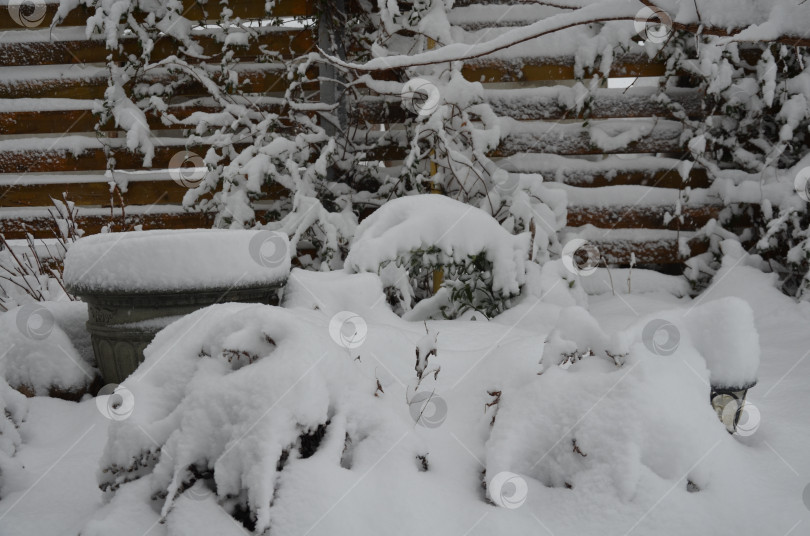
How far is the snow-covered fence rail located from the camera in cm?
354

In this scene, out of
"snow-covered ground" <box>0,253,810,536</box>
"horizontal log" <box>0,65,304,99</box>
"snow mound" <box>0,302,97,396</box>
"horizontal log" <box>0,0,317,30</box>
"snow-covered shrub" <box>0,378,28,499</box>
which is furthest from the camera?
"horizontal log" <box>0,65,304,99</box>

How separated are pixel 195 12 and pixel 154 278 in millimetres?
2532

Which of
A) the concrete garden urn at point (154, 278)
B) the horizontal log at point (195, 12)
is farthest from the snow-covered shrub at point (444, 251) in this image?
the horizontal log at point (195, 12)

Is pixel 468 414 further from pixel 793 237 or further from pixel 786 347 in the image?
pixel 793 237

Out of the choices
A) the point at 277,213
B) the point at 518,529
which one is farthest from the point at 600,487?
the point at 277,213

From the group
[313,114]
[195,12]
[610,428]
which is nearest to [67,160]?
[195,12]

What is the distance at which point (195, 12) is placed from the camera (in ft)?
12.2

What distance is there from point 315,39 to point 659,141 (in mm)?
2248

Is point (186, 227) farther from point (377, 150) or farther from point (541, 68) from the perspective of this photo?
point (541, 68)

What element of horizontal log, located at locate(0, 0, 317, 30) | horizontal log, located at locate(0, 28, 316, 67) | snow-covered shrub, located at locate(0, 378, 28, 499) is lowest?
snow-covered shrub, located at locate(0, 378, 28, 499)

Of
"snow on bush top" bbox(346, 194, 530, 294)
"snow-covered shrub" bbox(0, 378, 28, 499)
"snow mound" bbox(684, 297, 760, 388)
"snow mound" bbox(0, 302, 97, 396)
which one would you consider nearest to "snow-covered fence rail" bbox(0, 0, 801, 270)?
"snow on bush top" bbox(346, 194, 530, 294)

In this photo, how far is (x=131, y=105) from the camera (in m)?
3.74

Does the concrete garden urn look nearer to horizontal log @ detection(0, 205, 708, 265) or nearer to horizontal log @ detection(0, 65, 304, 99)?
horizontal log @ detection(0, 205, 708, 265)

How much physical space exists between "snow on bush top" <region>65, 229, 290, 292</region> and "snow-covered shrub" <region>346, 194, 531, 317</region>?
0.66 metres
